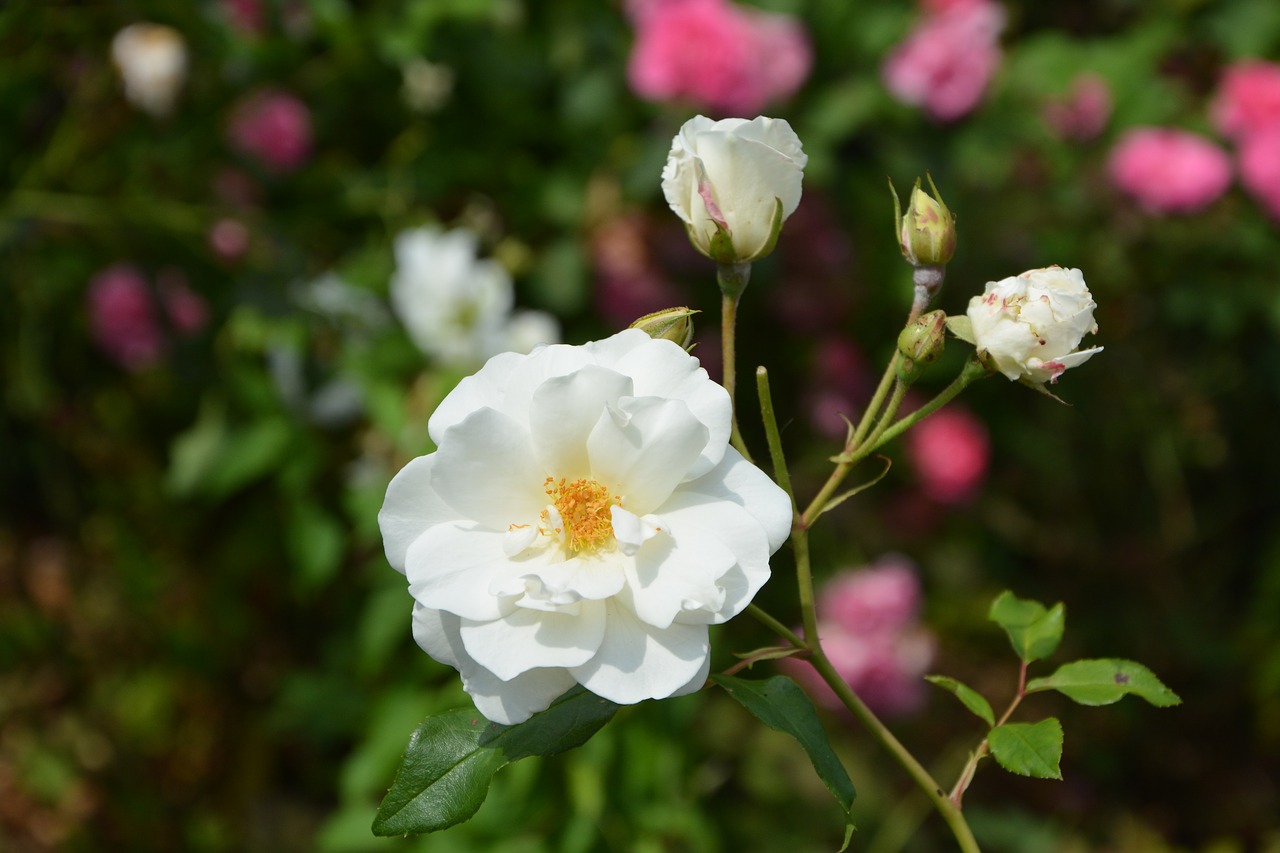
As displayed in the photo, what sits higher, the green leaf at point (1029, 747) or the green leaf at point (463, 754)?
the green leaf at point (463, 754)

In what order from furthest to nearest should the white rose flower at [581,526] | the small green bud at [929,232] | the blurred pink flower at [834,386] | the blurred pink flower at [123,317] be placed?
1. the blurred pink flower at [834,386]
2. the blurred pink flower at [123,317]
3. the small green bud at [929,232]
4. the white rose flower at [581,526]

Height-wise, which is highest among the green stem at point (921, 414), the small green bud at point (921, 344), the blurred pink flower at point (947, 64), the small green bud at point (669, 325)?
the small green bud at point (669, 325)

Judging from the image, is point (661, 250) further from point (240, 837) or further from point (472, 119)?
point (240, 837)

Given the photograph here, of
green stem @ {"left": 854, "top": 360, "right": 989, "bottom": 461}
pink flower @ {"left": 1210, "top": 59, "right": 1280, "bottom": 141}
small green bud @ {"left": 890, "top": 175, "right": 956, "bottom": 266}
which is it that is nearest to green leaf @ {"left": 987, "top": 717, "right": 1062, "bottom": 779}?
green stem @ {"left": 854, "top": 360, "right": 989, "bottom": 461}

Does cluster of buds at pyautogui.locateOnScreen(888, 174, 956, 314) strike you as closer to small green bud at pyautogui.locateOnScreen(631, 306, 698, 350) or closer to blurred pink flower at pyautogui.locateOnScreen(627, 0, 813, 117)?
small green bud at pyautogui.locateOnScreen(631, 306, 698, 350)

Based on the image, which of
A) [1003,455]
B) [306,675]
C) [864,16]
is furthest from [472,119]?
[1003,455]

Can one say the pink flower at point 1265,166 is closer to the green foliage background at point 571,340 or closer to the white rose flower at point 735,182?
the green foliage background at point 571,340

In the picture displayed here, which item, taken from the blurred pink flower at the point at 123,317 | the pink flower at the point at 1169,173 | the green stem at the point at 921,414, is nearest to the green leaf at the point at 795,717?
the green stem at the point at 921,414
